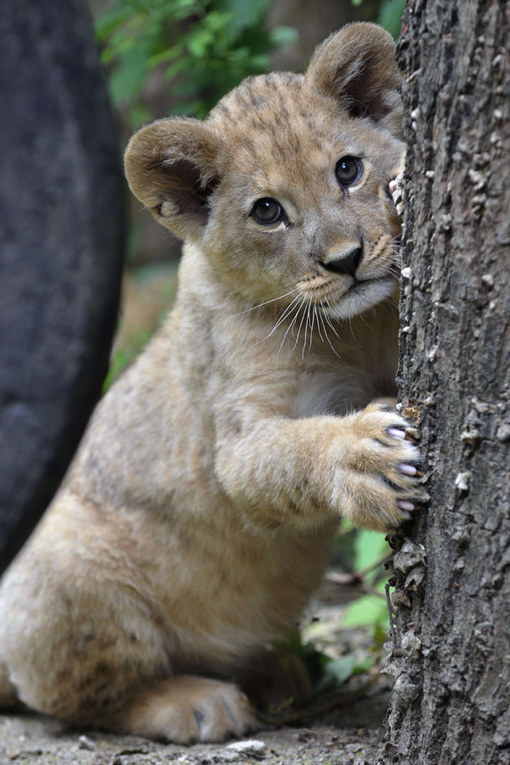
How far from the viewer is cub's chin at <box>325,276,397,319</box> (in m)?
3.78

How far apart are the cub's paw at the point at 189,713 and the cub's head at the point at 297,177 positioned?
232 cm

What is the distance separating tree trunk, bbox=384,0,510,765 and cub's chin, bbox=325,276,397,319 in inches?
28.2

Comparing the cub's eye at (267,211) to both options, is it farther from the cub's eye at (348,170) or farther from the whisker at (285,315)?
the whisker at (285,315)

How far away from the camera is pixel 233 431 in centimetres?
422

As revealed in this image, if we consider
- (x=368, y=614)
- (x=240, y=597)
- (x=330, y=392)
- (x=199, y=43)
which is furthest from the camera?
(x=199, y=43)

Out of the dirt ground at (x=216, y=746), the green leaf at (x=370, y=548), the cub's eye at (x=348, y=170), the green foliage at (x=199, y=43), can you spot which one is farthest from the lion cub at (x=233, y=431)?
the green foliage at (x=199, y=43)

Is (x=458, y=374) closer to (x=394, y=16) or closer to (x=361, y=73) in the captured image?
(x=361, y=73)

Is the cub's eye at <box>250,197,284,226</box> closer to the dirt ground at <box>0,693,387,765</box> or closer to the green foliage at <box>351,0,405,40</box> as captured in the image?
the green foliage at <box>351,0,405,40</box>

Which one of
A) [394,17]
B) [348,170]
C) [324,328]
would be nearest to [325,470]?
[324,328]

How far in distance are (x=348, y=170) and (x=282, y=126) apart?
417mm

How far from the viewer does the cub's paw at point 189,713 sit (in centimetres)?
470

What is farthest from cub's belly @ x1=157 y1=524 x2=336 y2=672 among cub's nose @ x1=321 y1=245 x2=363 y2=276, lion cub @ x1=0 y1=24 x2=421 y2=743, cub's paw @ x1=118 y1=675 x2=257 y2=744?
cub's nose @ x1=321 y1=245 x2=363 y2=276

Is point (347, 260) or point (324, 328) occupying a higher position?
point (347, 260)

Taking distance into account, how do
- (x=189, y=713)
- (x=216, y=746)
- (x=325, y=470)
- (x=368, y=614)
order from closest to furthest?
(x=325, y=470) → (x=216, y=746) → (x=189, y=713) → (x=368, y=614)
